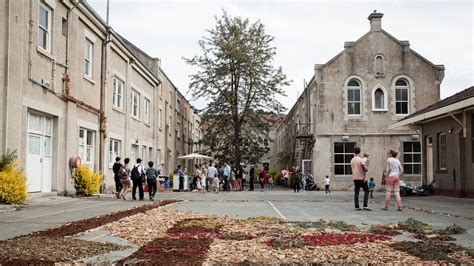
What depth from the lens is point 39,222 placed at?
35.0ft

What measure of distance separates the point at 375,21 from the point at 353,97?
5.59 m

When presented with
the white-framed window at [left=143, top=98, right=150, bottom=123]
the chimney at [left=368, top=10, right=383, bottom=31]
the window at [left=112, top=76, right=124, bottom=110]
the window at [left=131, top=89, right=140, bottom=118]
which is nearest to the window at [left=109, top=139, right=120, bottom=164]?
the window at [left=112, top=76, right=124, bottom=110]

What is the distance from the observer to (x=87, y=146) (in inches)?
929

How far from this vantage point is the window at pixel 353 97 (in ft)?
118

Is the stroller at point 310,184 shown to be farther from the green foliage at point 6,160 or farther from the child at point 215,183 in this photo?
the green foliage at point 6,160

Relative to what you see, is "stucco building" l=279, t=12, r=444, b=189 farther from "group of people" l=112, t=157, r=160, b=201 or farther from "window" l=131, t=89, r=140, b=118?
"group of people" l=112, t=157, r=160, b=201

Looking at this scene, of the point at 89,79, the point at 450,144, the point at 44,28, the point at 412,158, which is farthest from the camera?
the point at 412,158

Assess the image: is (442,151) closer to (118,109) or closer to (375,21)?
(375,21)

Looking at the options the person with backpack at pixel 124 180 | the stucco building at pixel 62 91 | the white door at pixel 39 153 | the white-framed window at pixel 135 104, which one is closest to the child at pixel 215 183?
the stucco building at pixel 62 91

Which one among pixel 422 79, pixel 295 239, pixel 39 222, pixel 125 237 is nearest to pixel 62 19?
pixel 39 222

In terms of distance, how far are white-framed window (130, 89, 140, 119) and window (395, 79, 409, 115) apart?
17.9m

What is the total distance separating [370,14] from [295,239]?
101ft

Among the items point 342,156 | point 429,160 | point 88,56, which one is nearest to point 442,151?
point 429,160

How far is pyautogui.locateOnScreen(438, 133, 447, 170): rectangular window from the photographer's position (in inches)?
977
